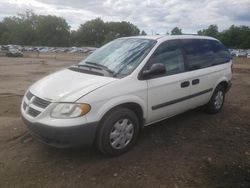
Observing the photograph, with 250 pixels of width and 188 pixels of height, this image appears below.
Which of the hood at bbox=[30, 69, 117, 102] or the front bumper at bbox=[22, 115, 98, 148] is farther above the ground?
the hood at bbox=[30, 69, 117, 102]

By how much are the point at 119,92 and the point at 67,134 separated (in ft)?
3.07

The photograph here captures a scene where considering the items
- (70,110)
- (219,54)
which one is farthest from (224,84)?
(70,110)

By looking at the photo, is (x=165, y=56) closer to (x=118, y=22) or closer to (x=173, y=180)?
(x=173, y=180)

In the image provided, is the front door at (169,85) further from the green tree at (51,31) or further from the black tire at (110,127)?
the green tree at (51,31)

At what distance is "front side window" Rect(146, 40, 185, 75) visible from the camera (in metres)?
4.56

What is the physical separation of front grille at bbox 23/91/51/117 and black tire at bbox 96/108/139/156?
0.82 m

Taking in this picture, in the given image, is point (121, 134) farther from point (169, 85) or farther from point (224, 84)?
point (224, 84)

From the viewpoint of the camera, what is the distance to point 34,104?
3885mm

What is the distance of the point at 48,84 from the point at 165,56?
2.01m

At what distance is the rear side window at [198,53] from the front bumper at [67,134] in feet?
7.85

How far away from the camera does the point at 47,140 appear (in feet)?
12.2

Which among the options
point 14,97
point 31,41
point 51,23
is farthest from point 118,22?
point 14,97

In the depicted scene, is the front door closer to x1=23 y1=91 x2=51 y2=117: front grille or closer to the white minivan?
the white minivan

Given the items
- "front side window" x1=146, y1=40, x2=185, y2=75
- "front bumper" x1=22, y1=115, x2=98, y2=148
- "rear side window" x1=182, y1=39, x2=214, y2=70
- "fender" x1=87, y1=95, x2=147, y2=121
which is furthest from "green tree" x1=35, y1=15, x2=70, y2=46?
"front bumper" x1=22, y1=115, x2=98, y2=148
